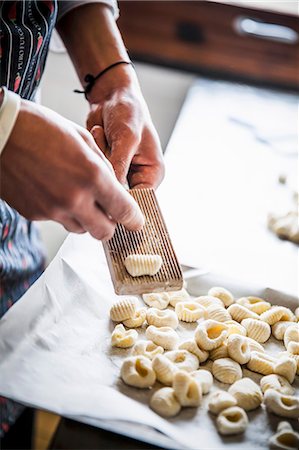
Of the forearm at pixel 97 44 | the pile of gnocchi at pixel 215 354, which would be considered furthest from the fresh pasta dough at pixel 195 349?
the forearm at pixel 97 44

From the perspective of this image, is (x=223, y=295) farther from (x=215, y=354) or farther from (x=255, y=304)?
(x=215, y=354)

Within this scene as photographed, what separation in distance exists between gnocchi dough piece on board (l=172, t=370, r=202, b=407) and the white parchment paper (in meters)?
0.01

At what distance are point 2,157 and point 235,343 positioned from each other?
45cm

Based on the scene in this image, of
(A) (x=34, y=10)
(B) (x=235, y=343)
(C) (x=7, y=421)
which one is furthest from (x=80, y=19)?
(C) (x=7, y=421)

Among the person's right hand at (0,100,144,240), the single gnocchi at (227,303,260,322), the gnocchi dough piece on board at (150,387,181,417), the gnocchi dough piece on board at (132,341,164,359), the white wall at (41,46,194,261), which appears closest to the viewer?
the person's right hand at (0,100,144,240)

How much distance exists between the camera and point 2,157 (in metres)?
0.79

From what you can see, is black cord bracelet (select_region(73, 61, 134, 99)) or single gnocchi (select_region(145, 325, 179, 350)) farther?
Result: black cord bracelet (select_region(73, 61, 134, 99))

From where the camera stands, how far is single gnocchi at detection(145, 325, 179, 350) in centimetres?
104

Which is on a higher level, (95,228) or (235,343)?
(95,228)

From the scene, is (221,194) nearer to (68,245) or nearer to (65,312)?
(68,245)

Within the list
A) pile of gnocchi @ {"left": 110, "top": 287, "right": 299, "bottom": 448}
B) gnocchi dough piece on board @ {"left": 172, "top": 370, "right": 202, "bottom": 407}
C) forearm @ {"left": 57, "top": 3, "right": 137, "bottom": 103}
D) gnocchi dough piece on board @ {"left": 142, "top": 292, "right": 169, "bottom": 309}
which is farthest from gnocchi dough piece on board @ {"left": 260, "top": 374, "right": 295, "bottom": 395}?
forearm @ {"left": 57, "top": 3, "right": 137, "bottom": 103}

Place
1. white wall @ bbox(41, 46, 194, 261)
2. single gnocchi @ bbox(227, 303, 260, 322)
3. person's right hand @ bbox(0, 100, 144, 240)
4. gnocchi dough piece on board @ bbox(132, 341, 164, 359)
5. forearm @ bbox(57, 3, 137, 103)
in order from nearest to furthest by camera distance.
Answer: person's right hand @ bbox(0, 100, 144, 240) → gnocchi dough piece on board @ bbox(132, 341, 164, 359) → single gnocchi @ bbox(227, 303, 260, 322) → forearm @ bbox(57, 3, 137, 103) → white wall @ bbox(41, 46, 194, 261)

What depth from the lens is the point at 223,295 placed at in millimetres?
1171

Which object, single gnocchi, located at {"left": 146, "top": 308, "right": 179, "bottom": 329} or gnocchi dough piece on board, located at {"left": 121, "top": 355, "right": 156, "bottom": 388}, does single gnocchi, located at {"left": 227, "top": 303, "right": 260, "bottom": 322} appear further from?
gnocchi dough piece on board, located at {"left": 121, "top": 355, "right": 156, "bottom": 388}
